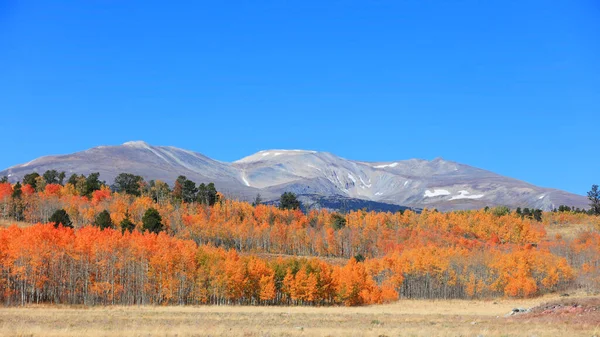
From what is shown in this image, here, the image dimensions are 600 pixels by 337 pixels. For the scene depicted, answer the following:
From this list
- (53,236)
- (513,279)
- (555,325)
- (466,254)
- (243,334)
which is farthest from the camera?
(466,254)

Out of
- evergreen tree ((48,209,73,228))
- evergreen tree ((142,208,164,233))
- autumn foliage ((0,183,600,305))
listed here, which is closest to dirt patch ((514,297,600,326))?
autumn foliage ((0,183,600,305))

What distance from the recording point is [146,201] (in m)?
182

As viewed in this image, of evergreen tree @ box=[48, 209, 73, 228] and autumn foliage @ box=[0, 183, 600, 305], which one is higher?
Answer: evergreen tree @ box=[48, 209, 73, 228]

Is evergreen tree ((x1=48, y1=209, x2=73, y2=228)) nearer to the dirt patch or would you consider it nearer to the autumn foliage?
the autumn foliage

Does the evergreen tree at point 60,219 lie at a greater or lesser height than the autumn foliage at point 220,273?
greater

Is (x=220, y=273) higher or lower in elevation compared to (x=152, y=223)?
lower

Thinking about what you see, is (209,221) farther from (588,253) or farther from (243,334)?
(243,334)

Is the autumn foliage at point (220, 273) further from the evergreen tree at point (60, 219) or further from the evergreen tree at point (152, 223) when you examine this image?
the evergreen tree at point (60, 219)

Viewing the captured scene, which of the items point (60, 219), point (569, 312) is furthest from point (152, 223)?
point (569, 312)

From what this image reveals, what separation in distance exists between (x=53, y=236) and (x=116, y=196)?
307 feet

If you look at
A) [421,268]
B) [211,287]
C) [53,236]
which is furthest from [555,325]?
[421,268]

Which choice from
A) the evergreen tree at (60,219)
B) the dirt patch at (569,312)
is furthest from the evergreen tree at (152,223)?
the dirt patch at (569,312)

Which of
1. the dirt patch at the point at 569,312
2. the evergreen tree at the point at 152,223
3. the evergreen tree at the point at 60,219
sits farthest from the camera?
the evergreen tree at the point at 152,223

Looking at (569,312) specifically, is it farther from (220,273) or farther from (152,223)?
(152,223)
